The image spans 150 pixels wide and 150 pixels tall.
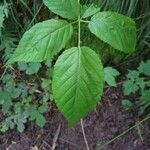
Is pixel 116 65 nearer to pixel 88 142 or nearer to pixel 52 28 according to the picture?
pixel 88 142

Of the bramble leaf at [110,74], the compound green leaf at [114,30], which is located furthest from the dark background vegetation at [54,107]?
the compound green leaf at [114,30]

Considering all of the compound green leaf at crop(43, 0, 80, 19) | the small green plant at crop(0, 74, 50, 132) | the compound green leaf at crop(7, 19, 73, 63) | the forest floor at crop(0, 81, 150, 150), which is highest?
the compound green leaf at crop(43, 0, 80, 19)

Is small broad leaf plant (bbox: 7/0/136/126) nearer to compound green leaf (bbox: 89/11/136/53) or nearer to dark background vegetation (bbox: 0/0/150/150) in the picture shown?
compound green leaf (bbox: 89/11/136/53)

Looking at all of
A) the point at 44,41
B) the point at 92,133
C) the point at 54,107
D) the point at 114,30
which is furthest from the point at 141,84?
the point at 44,41

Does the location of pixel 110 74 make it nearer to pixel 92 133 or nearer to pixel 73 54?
pixel 92 133

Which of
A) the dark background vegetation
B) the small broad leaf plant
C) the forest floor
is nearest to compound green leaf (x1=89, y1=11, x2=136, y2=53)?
the small broad leaf plant

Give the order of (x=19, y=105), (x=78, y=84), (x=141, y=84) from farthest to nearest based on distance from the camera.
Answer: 1. (x=19, y=105)
2. (x=141, y=84)
3. (x=78, y=84)

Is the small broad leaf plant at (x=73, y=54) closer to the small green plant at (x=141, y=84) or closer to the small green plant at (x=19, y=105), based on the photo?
the small green plant at (x=141, y=84)
